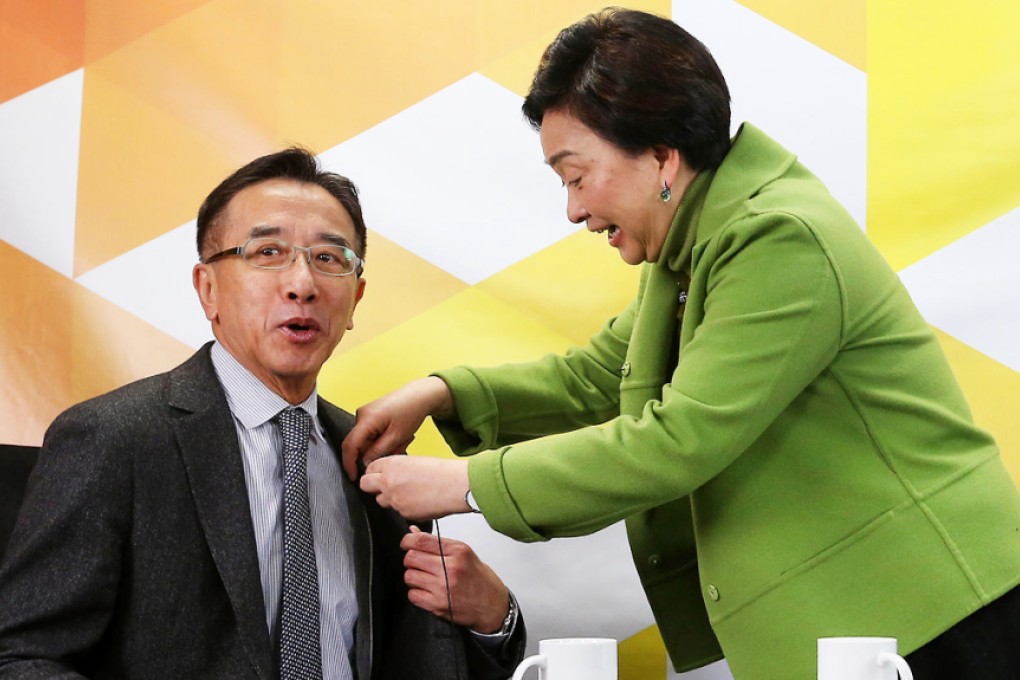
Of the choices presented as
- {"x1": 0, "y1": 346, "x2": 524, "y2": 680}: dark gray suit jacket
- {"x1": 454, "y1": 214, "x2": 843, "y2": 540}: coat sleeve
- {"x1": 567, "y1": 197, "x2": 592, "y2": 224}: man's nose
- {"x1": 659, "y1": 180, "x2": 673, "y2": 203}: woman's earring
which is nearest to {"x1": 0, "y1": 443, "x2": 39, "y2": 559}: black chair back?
{"x1": 0, "y1": 346, "x2": 524, "y2": 680}: dark gray suit jacket

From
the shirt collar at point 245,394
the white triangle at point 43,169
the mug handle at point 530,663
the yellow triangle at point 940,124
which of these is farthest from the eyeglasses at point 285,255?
the yellow triangle at point 940,124

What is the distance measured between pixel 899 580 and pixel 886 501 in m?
0.10

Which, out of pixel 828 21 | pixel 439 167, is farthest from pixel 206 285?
pixel 828 21

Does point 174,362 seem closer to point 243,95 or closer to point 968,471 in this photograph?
point 243,95

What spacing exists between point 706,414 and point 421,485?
1.32 ft

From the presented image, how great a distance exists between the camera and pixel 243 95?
A: 2578mm

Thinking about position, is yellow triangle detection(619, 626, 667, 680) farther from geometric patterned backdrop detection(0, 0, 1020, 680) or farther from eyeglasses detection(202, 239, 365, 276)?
eyeglasses detection(202, 239, 365, 276)

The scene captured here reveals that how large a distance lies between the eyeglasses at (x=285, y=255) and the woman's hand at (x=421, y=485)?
1.14 ft

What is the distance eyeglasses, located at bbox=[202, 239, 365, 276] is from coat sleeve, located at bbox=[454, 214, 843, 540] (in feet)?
1.60

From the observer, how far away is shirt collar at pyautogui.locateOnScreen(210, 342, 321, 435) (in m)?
1.86

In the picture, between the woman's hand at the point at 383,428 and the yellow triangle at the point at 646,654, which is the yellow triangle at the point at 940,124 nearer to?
the yellow triangle at the point at 646,654

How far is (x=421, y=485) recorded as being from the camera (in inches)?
66.5

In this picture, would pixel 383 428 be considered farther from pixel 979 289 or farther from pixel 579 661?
pixel 979 289

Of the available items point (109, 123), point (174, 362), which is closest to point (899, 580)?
point (174, 362)
